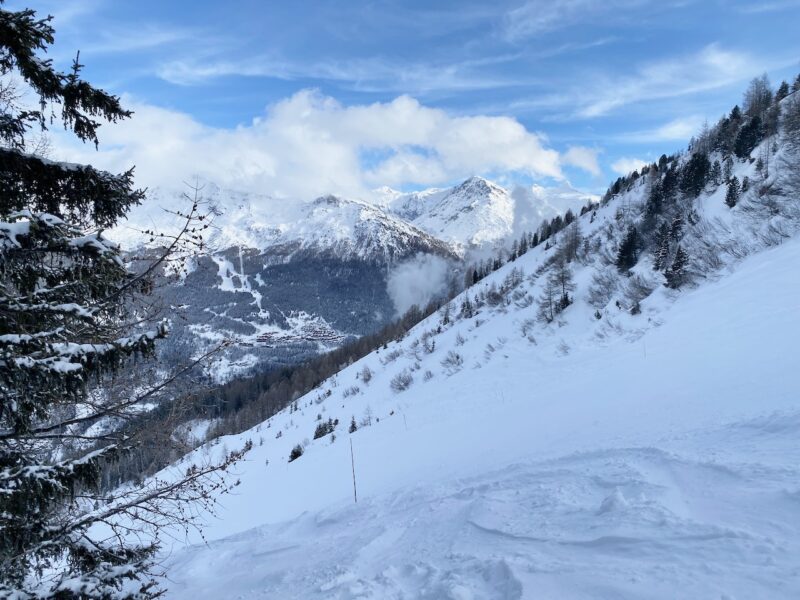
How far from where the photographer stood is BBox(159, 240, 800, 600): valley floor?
183 inches

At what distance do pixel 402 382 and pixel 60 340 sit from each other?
112ft

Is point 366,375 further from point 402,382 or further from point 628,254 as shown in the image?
point 628,254

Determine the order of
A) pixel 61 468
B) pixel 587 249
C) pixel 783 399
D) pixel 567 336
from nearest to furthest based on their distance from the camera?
pixel 61 468, pixel 783 399, pixel 567 336, pixel 587 249

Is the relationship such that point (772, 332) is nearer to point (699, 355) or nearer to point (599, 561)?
point (699, 355)

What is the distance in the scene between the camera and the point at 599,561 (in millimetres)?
4859

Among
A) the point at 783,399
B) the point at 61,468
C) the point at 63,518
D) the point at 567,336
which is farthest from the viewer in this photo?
the point at 567,336

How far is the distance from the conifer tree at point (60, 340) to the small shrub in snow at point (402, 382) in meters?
32.0

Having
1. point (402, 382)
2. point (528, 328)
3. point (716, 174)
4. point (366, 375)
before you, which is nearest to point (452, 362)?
point (402, 382)

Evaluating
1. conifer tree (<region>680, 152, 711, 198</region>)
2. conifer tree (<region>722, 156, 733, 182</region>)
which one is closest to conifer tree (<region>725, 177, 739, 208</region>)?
conifer tree (<region>722, 156, 733, 182</region>)

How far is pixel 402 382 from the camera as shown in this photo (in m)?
37.1

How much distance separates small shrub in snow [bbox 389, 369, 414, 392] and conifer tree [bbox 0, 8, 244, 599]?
32015mm

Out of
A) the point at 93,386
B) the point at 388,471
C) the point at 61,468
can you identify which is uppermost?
the point at 93,386

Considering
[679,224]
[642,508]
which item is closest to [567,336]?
[679,224]

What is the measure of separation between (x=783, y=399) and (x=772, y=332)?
272 inches
